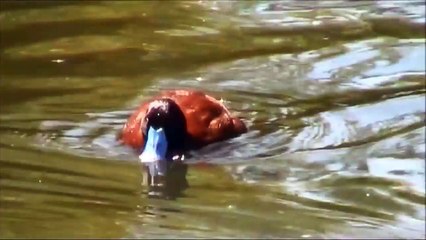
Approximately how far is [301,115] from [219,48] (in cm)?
204

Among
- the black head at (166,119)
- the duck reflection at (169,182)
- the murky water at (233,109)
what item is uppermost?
the black head at (166,119)

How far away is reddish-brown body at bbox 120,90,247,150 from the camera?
8.49 metres

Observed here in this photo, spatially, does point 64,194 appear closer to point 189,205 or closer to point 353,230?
point 189,205

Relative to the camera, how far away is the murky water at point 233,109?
278 inches

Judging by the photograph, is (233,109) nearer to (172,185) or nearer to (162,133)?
(162,133)

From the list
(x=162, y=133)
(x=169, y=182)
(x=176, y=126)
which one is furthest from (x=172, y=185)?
(x=176, y=126)

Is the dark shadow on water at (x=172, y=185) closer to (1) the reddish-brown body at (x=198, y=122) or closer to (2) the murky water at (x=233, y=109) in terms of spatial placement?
(2) the murky water at (x=233, y=109)

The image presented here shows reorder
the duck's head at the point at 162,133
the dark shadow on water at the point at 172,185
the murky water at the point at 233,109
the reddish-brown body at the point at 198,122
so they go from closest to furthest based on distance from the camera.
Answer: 1. the murky water at the point at 233,109
2. the dark shadow on water at the point at 172,185
3. the duck's head at the point at 162,133
4. the reddish-brown body at the point at 198,122

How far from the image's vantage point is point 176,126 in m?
8.38

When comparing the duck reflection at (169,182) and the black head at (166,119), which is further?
the black head at (166,119)

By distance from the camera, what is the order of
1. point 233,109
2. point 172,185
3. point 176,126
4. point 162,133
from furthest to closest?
point 233,109 < point 176,126 < point 162,133 < point 172,185

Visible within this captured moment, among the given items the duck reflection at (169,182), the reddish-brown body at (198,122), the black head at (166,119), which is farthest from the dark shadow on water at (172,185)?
the reddish-brown body at (198,122)

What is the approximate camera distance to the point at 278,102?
9.34m

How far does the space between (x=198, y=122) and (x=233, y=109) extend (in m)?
0.66
